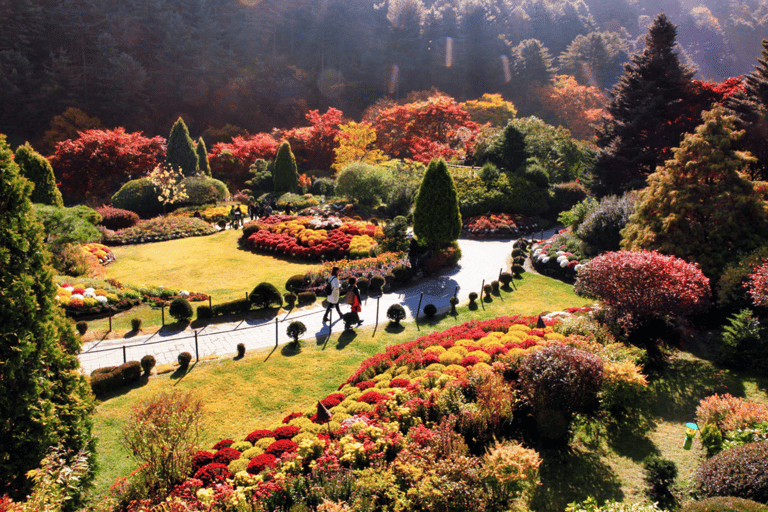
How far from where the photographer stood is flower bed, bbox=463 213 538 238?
79.2 ft

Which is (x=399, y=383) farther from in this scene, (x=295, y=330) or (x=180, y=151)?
(x=180, y=151)

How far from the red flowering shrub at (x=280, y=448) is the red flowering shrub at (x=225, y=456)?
0.44m

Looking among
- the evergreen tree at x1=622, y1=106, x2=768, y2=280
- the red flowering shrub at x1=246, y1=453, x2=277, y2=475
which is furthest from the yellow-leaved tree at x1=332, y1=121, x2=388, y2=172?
the red flowering shrub at x1=246, y1=453, x2=277, y2=475

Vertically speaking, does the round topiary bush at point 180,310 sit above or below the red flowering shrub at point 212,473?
above

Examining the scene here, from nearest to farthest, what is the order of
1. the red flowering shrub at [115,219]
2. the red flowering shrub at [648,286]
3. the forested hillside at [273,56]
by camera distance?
the red flowering shrub at [648,286] < the red flowering shrub at [115,219] < the forested hillside at [273,56]

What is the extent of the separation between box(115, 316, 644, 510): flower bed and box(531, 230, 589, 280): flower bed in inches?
341

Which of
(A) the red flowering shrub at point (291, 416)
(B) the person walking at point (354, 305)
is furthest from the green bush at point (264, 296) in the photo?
(A) the red flowering shrub at point (291, 416)

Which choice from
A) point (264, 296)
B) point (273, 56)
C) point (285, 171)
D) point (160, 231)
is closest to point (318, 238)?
point (264, 296)

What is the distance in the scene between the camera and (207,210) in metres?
27.7

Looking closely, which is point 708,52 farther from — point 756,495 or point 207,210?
point 756,495

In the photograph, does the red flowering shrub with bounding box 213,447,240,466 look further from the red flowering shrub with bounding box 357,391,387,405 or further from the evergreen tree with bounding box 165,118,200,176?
the evergreen tree with bounding box 165,118,200,176

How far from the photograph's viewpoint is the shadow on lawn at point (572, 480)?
567 cm

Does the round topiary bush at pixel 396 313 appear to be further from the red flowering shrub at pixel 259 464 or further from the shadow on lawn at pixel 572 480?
the red flowering shrub at pixel 259 464

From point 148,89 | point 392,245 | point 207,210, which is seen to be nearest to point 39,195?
point 207,210
